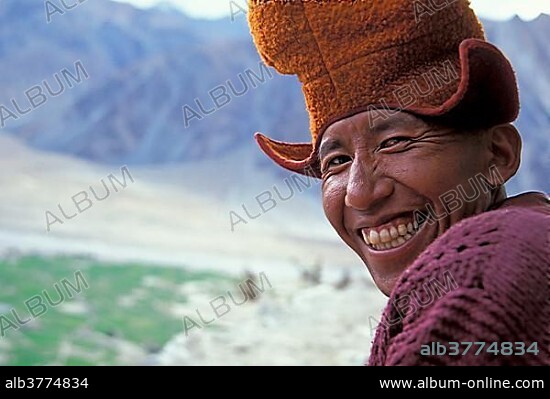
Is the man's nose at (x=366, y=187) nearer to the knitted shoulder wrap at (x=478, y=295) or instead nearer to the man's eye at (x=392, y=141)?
the man's eye at (x=392, y=141)

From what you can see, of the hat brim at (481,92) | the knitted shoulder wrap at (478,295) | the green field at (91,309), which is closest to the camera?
the knitted shoulder wrap at (478,295)

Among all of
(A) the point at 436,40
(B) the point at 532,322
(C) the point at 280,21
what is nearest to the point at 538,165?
(A) the point at 436,40

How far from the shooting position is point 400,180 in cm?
82

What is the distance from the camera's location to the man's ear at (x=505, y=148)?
864 mm

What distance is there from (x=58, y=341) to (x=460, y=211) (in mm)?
2748

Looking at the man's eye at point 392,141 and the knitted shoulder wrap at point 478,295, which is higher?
A: the man's eye at point 392,141

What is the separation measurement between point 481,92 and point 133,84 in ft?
10.3

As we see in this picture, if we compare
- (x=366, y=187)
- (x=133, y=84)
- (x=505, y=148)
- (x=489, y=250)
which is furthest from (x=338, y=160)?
(x=133, y=84)

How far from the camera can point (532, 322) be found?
0.52 meters

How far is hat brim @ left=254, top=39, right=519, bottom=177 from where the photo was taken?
794 mm

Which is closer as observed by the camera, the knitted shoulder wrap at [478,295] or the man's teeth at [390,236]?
the knitted shoulder wrap at [478,295]

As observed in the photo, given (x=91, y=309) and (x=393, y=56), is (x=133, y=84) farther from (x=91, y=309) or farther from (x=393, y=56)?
(x=393, y=56)

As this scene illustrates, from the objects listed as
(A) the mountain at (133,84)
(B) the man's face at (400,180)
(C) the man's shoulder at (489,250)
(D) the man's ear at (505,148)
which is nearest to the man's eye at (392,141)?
(B) the man's face at (400,180)

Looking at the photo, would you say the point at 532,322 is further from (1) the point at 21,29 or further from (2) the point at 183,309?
(1) the point at 21,29
